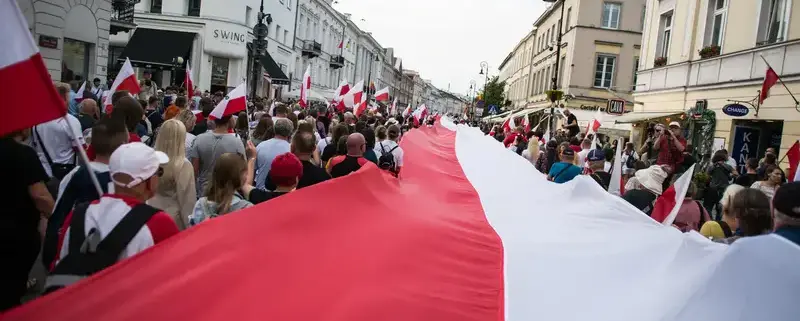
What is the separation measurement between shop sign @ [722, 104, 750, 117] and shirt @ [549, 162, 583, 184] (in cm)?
882

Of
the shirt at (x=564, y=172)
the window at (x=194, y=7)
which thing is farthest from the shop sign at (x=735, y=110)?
the window at (x=194, y=7)

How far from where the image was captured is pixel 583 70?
40.0 meters

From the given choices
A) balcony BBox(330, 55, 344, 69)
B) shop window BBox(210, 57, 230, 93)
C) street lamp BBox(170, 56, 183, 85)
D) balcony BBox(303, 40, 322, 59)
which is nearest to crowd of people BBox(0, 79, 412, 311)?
street lamp BBox(170, 56, 183, 85)

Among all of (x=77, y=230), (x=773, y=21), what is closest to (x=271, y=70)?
(x=773, y=21)

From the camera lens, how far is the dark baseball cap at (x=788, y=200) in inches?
137

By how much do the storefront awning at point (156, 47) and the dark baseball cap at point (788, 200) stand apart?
34582 mm

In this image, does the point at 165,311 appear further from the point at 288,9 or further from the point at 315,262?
the point at 288,9

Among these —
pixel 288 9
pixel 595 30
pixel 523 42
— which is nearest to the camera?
pixel 595 30

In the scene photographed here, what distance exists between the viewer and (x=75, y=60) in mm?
21359

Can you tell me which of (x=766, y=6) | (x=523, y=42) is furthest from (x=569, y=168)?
(x=523, y=42)

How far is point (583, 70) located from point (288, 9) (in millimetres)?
22755

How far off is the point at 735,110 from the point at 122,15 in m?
24.5

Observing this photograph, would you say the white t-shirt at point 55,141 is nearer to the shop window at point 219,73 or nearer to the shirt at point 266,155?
the shirt at point 266,155

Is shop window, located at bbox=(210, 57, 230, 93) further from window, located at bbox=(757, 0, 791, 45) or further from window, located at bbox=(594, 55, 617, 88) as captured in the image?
window, located at bbox=(757, 0, 791, 45)
